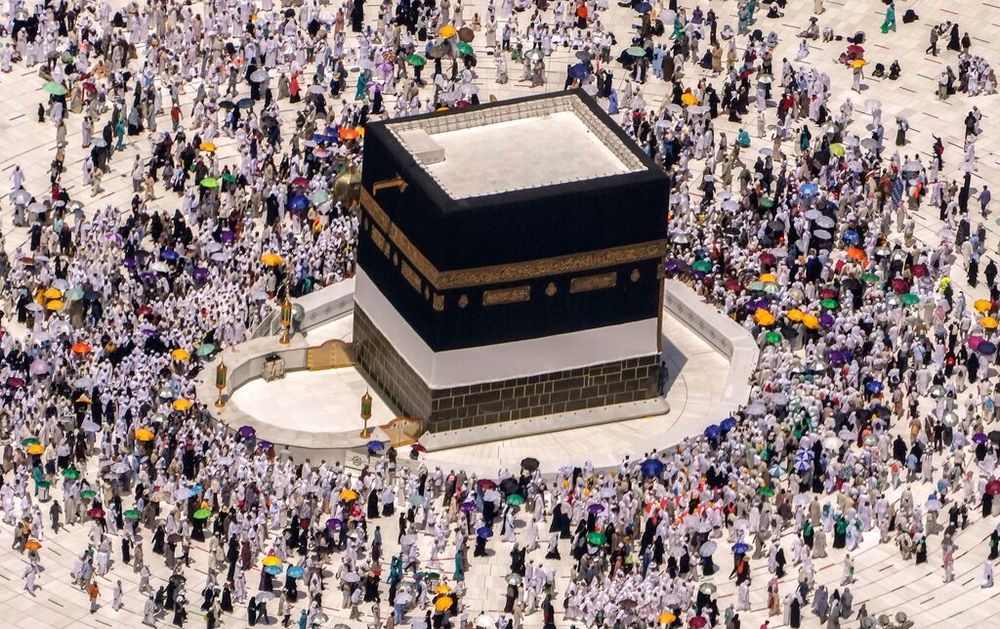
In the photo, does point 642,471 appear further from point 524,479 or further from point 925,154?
point 925,154

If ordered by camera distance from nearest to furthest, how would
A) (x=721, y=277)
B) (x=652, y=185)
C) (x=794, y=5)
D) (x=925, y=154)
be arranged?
1. (x=652, y=185)
2. (x=721, y=277)
3. (x=925, y=154)
4. (x=794, y=5)

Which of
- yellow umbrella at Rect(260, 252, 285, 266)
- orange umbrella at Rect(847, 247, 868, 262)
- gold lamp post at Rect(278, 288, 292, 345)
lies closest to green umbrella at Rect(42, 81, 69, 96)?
yellow umbrella at Rect(260, 252, 285, 266)

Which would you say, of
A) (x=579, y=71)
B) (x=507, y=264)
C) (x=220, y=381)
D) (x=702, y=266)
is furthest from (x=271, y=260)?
(x=579, y=71)

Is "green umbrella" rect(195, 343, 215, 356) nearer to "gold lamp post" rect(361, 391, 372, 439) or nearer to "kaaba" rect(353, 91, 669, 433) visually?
"kaaba" rect(353, 91, 669, 433)

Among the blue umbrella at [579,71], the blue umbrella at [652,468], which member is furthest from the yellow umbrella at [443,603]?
the blue umbrella at [579,71]

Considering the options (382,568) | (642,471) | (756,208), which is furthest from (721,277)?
(382,568)

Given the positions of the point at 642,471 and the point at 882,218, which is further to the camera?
the point at 882,218

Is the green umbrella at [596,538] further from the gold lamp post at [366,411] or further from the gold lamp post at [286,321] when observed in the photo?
the gold lamp post at [286,321]
